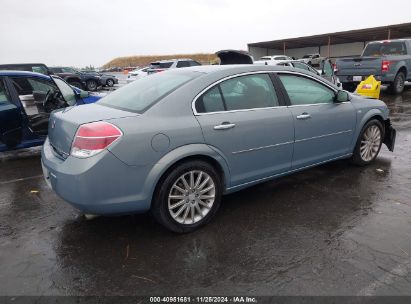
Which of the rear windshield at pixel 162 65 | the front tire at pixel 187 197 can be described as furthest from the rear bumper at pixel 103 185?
the rear windshield at pixel 162 65

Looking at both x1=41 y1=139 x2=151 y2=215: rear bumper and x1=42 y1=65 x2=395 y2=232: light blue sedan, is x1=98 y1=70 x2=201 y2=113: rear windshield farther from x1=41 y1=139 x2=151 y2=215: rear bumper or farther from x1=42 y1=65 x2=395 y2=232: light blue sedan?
x1=41 y1=139 x2=151 y2=215: rear bumper

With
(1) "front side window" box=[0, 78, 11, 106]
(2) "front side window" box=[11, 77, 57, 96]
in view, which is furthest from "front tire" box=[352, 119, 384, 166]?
(1) "front side window" box=[0, 78, 11, 106]

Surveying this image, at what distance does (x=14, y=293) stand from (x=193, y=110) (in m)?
2.06

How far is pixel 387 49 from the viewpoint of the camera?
13430 mm

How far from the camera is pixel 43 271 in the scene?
2865 mm

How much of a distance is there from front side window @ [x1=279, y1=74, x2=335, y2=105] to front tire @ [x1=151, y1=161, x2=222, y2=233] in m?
1.42

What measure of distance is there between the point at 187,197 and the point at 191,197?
0.05 m

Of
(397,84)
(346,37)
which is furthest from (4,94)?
(346,37)

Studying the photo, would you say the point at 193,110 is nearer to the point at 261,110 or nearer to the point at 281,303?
the point at 261,110

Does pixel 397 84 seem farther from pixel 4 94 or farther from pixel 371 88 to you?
pixel 4 94

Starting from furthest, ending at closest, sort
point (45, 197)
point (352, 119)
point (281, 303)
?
point (352, 119)
point (45, 197)
point (281, 303)

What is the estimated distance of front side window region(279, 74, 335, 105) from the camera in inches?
164

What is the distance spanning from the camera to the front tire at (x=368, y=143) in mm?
5087

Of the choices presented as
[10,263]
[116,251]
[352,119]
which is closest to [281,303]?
[116,251]
